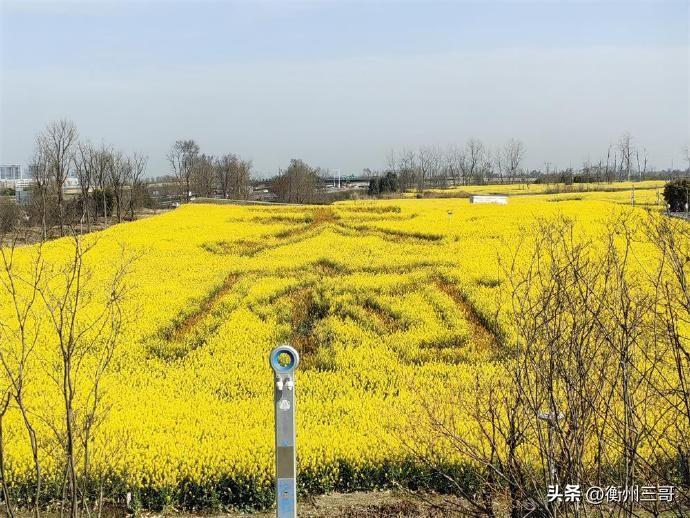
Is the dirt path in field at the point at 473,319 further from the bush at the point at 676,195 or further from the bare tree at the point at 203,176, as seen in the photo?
the bare tree at the point at 203,176

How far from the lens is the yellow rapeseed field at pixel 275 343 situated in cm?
593

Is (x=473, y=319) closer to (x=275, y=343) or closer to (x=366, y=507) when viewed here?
(x=275, y=343)

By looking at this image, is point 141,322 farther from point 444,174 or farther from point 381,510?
point 444,174

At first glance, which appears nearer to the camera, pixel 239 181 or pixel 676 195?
pixel 676 195

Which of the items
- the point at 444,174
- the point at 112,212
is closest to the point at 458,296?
the point at 112,212

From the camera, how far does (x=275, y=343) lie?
926 cm

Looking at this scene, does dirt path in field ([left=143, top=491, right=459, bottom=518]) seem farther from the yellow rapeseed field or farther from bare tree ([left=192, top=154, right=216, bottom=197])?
bare tree ([left=192, top=154, right=216, bottom=197])

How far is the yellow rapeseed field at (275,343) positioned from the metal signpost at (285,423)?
140 cm

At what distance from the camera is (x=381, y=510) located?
5516 mm

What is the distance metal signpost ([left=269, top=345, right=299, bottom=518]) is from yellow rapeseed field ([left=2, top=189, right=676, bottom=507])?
1400 millimetres

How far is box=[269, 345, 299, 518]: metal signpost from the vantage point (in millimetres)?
3240

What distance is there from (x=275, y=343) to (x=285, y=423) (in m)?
6.06

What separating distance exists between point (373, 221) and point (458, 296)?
557 cm

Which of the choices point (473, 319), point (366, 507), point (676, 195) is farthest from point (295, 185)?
point (366, 507)
